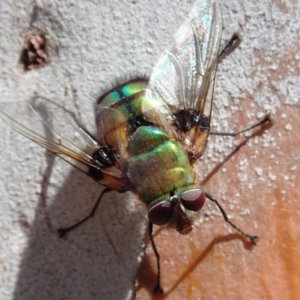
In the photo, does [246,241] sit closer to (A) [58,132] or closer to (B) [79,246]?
(B) [79,246]

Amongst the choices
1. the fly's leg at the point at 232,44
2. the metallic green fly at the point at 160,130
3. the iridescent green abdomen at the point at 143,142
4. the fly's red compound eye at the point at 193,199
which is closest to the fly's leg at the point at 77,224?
the metallic green fly at the point at 160,130

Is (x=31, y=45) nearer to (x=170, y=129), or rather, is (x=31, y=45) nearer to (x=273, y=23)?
(x=170, y=129)

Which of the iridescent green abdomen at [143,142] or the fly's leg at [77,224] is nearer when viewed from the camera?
the iridescent green abdomen at [143,142]

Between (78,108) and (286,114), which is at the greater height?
(286,114)

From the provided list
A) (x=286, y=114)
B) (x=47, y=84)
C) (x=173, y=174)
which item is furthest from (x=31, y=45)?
(x=286, y=114)

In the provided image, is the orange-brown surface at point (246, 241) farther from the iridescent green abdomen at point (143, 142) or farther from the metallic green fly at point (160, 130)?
the iridescent green abdomen at point (143, 142)

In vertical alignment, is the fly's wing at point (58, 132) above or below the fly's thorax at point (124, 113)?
below
